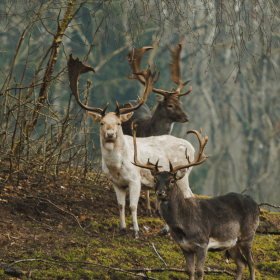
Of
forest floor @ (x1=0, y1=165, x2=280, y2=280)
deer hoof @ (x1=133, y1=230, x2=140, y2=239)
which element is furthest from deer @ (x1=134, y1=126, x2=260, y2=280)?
deer hoof @ (x1=133, y1=230, x2=140, y2=239)

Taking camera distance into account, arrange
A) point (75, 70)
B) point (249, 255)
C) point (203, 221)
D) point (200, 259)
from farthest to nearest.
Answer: point (75, 70) < point (249, 255) < point (203, 221) < point (200, 259)

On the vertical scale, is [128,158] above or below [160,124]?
below

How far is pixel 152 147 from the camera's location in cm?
716

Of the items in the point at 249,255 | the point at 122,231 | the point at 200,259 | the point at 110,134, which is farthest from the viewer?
the point at 122,231

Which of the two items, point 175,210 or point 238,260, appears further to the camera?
point 238,260

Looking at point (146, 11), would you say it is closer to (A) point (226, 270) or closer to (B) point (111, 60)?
(A) point (226, 270)

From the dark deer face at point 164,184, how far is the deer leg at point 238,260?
1.38 metres

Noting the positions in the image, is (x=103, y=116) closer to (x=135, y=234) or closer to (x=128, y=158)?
(x=128, y=158)

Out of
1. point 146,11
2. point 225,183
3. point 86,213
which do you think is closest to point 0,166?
point 86,213

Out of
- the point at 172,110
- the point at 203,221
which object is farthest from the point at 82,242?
the point at 172,110

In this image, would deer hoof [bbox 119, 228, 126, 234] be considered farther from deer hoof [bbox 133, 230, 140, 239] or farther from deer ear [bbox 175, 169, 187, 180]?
deer ear [bbox 175, 169, 187, 180]

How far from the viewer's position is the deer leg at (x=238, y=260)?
5.10m

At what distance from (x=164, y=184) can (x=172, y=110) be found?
179 inches

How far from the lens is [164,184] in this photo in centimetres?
464
